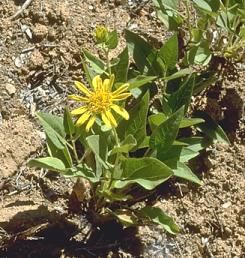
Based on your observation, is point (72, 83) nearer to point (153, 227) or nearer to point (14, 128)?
point (14, 128)

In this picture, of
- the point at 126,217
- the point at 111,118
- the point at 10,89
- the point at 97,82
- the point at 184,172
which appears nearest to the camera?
the point at 111,118

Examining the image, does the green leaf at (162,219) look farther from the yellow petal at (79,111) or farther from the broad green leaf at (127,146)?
the yellow petal at (79,111)

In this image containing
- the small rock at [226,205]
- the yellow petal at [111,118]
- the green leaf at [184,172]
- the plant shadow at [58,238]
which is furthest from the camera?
the small rock at [226,205]

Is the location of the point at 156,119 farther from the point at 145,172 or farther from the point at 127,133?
the point at 145,172

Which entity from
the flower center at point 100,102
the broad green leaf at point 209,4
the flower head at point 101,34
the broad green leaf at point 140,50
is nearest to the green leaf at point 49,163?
the flower center at point 100,102

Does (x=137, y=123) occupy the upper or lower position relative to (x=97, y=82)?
lower

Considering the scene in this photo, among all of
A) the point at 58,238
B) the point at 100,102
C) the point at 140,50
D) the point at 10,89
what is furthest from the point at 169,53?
the point at 58,238

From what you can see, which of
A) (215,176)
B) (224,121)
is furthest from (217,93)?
(215,176)
